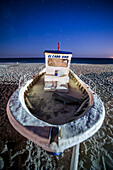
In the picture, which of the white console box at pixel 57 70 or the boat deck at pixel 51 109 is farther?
the white console box at pixel 57 70

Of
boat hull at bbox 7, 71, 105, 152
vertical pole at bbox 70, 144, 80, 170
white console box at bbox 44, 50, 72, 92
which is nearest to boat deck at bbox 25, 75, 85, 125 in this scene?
boat hull at bbox 7, 71, 105, 152

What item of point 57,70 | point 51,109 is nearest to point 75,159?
point 51,109

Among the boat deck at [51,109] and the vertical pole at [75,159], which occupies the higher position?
the boat deck at [51,109]

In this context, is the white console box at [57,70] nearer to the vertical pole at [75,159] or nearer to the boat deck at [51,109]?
the boat deck at [51,109]

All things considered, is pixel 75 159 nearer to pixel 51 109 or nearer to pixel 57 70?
pixel 51 109

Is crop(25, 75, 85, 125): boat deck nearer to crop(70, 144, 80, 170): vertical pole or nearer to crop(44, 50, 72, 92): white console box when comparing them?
crop(44, 50, 72, 92): white console box

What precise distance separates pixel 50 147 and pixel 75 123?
2.06ft

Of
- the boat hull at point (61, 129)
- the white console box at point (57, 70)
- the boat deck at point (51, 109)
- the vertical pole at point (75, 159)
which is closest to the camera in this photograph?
the boat hull at point (61, 129)

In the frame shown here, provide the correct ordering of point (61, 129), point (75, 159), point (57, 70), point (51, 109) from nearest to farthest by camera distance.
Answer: point (61, 129), point (75, 159), point (51, 109), point (57, 70)

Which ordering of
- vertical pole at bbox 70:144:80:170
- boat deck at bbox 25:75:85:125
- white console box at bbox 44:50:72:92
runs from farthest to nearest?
1. white console box at bbox 44:50:72:92
2. boat deck at bbox 25:75:85:125
3. vertical pole at bbox 70:144:80:170

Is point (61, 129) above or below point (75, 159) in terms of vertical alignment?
above

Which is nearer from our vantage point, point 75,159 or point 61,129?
point 61,129

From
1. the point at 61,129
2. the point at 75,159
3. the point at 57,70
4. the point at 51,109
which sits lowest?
the point at 75,159

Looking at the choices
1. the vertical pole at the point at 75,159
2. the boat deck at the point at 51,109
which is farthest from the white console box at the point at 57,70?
the vertical pole at the point at 75,159
